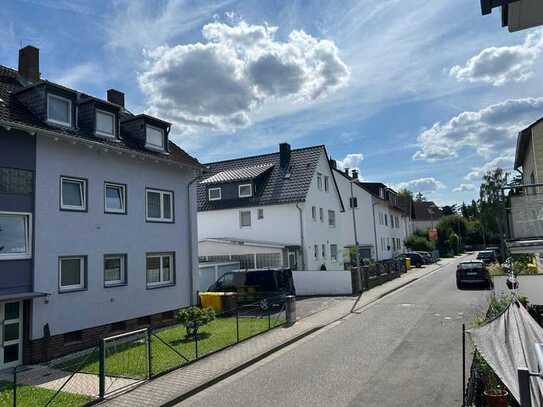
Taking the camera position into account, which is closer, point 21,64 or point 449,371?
point 449,371

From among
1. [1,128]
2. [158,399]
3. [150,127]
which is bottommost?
[158,399]

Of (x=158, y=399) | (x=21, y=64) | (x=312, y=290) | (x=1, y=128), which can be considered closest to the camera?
(x=158, y=399)

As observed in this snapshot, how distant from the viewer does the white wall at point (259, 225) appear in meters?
28.4

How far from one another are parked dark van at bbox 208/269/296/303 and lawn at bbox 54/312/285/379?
2961 mm

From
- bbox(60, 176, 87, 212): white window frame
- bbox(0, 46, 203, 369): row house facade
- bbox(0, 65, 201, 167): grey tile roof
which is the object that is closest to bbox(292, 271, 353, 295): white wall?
bbox(0, 46, 203, 369): row house facade

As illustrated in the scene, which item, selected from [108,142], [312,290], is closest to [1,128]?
[108,142]

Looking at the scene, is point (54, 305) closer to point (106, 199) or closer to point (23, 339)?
point (23, 339)

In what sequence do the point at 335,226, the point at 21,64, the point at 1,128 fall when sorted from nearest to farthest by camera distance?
the point at 1,128 → the point at 21,64 → the point at 335,226

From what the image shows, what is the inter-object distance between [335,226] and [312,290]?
982 centimetres

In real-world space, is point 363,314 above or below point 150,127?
below

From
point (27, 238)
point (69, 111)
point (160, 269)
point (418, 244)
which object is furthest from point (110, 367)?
point (418, 244)

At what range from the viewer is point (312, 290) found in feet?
83.9

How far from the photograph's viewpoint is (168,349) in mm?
12867

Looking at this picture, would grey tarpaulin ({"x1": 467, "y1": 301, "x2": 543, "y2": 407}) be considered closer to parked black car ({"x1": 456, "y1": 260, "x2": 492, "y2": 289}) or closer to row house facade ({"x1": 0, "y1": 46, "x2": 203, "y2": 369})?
row house facade ({"x1": 0, "y1": 46, "x2": 203, "y2": 369})
